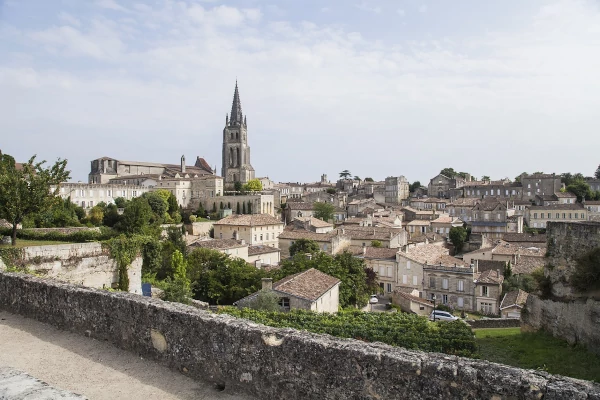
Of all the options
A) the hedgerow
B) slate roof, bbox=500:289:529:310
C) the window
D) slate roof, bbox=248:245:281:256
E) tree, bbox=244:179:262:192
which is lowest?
slate roof, bbox=500:289:529:310

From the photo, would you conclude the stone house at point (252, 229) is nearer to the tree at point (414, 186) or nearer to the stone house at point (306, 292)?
the stone house at point (306, 292)

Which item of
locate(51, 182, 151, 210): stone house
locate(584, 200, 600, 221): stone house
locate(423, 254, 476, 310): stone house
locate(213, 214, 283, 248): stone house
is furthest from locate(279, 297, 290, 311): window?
locate(584, 200, 600, 221): stone house

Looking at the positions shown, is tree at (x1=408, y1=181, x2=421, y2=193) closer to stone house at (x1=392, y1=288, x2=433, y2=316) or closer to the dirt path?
stone house at (x1=392, y1=288, x2=433, y2=316)

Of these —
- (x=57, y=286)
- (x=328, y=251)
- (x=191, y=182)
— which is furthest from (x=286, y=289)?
(x=191, y=182)

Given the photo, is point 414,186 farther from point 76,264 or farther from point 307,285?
point 76,264

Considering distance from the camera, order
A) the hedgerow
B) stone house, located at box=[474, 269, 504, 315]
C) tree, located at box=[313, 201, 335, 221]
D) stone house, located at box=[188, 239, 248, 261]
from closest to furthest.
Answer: the hedgerow → stone house, located at box=[474, 269, 504, 315] → stone house, located at box=[188, 239, 248, 261] → tree, located at box=[313, 201, 335, 221]

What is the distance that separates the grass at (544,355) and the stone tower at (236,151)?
93764 mm

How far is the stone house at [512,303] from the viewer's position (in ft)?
111

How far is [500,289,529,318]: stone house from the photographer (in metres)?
33.9

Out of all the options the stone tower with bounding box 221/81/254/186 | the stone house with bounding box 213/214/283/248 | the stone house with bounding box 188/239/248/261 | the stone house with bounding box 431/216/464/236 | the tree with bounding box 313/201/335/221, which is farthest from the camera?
the stone tower with bounding box 221/81/254/186

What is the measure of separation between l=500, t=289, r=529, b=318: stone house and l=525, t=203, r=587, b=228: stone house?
3924 centimetres

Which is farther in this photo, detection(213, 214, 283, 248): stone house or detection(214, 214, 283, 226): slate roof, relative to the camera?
detection(214, 214, 283, 226): slate roof

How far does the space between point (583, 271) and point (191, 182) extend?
77.2 meters

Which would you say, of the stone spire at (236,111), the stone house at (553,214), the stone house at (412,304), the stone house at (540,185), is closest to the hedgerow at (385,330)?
the stone house at (412,304)
